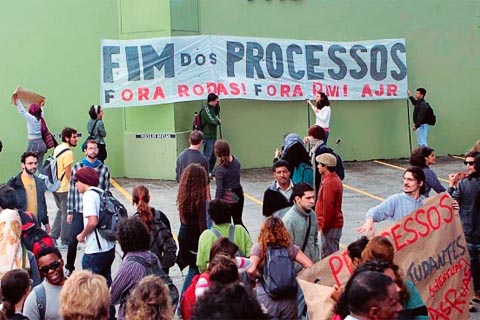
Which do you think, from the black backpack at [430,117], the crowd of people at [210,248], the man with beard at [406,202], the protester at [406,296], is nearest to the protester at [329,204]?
the crowd of people at [210,248]

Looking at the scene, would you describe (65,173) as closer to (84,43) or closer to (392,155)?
(84,43)

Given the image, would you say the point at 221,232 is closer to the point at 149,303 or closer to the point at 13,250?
the point at 13,250

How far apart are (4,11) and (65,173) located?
7.26m

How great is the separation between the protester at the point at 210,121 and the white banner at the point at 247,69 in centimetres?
72

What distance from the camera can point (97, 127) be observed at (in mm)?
15930

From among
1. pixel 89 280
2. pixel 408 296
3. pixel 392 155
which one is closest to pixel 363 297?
pixel 408 296

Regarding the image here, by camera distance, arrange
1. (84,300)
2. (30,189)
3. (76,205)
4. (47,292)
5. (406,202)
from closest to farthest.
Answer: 1. (84,300)
2. (47,292)
3. (406,202)
4. (76,205)
5. (30,189)

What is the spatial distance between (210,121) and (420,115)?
5456 mm

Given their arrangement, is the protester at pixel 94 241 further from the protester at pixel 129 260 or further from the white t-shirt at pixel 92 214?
the protester at pixel 129 260

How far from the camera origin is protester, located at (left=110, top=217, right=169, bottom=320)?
584cm

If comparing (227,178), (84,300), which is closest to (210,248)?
(84,300)

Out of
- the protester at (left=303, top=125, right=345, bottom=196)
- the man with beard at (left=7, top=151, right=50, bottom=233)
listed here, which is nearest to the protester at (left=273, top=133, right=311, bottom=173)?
the protester at (left=303, top=125, right=345, bottom=196)

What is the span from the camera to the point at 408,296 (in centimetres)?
501

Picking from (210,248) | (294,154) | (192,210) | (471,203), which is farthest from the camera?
(294,154)
